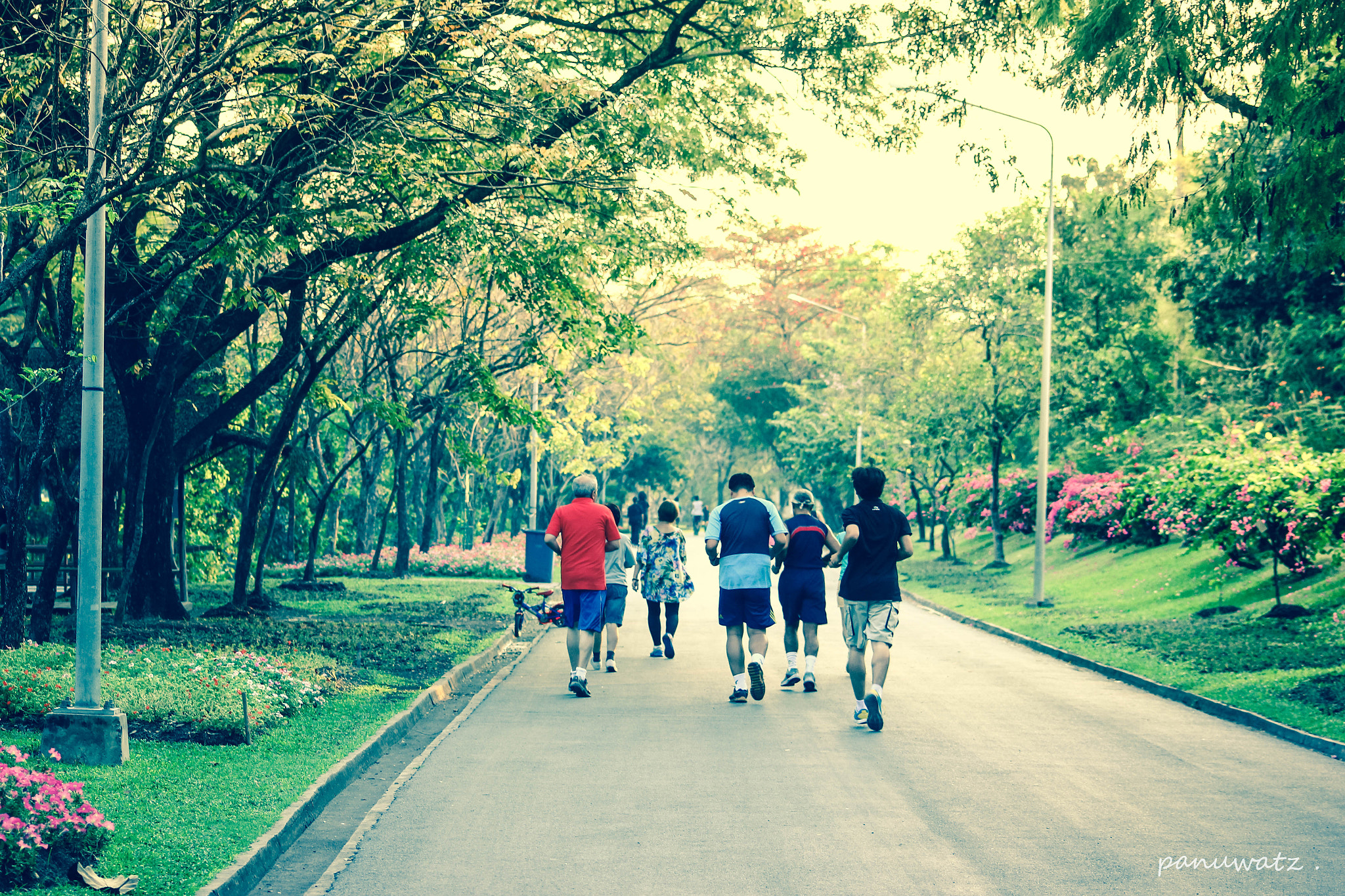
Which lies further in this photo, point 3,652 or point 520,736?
point 3,652

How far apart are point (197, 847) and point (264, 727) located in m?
3.22

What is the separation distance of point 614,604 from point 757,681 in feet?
7.74

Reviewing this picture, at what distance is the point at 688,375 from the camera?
178 feet

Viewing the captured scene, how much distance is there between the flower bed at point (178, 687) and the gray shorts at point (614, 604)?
10.2 ft

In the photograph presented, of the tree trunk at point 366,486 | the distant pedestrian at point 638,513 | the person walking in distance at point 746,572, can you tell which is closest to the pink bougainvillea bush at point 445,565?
the tree trunk at point 366,486

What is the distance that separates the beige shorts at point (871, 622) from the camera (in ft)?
32.5

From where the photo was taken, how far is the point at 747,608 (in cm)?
1113

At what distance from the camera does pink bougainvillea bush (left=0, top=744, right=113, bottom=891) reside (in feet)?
17.1

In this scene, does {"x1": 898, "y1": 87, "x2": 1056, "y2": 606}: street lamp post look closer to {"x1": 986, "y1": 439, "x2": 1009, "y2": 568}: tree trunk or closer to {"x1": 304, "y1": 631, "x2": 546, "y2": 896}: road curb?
{"x1": 986, "y1": 439, "x2": 1009, "y2": 568}: tree trunk

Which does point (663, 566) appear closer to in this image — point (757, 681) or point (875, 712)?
point (757, 681)

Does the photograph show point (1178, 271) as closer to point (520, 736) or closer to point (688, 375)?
point (520, 736)

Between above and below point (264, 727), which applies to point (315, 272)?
above

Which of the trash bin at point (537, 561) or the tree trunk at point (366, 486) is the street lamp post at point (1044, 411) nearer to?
the trash bin at point (537, 561)

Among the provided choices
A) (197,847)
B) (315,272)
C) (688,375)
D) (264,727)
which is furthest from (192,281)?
(688,375)
